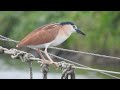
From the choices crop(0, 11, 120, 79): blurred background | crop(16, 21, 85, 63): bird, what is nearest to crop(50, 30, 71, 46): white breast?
crop(16, 21, 85, 63): bird

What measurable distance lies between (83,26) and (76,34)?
318mm

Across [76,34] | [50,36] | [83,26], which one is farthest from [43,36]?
[76,34]

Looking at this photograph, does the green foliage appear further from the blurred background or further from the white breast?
the white breast

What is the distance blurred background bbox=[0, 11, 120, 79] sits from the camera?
17.1 ft

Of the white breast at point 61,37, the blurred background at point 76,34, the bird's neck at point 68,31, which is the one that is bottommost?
the white breast at point 61,37

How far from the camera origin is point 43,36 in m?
2.77

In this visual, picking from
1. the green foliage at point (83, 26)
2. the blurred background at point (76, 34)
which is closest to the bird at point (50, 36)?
the blurred background at point (76, 34)

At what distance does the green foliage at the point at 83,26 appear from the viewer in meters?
5.71

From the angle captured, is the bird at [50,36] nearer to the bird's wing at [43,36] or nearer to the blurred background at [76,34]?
the bird's wing at [43,36]

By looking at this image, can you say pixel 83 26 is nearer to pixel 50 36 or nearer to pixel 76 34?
pixel 76 34

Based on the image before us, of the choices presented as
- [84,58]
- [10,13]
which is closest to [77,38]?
[84,58]

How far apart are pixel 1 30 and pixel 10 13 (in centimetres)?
64

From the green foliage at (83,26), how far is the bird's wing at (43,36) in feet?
8.84

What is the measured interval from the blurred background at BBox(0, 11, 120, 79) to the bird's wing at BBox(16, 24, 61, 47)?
2133 millimetres
